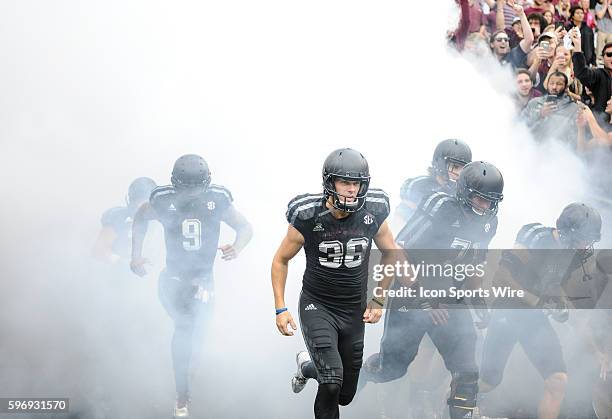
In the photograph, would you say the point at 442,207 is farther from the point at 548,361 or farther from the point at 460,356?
the point at 548,361

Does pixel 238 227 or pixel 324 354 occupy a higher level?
pixel 238 227

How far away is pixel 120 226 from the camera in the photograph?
24.0ft

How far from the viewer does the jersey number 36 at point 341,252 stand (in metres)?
5.36

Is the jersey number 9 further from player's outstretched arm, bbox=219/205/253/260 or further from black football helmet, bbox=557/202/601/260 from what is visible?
black football helmet, bbox=557/202/601/260

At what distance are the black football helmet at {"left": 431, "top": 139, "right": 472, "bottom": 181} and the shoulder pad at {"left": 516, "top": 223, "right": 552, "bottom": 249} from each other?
0.78 m

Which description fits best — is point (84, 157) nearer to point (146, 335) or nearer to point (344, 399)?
point (146, 335)

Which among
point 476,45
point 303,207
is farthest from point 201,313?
point 476,45

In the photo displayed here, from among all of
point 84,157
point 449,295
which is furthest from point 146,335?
point 449,295

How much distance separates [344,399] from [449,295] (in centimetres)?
116

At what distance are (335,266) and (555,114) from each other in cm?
498

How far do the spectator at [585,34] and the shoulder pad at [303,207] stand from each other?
6.49 m

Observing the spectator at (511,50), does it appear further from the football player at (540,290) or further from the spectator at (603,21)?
the football player at (540,290)

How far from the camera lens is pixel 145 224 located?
21.8 feet

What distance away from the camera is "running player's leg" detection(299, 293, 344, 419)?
5.16 metres
